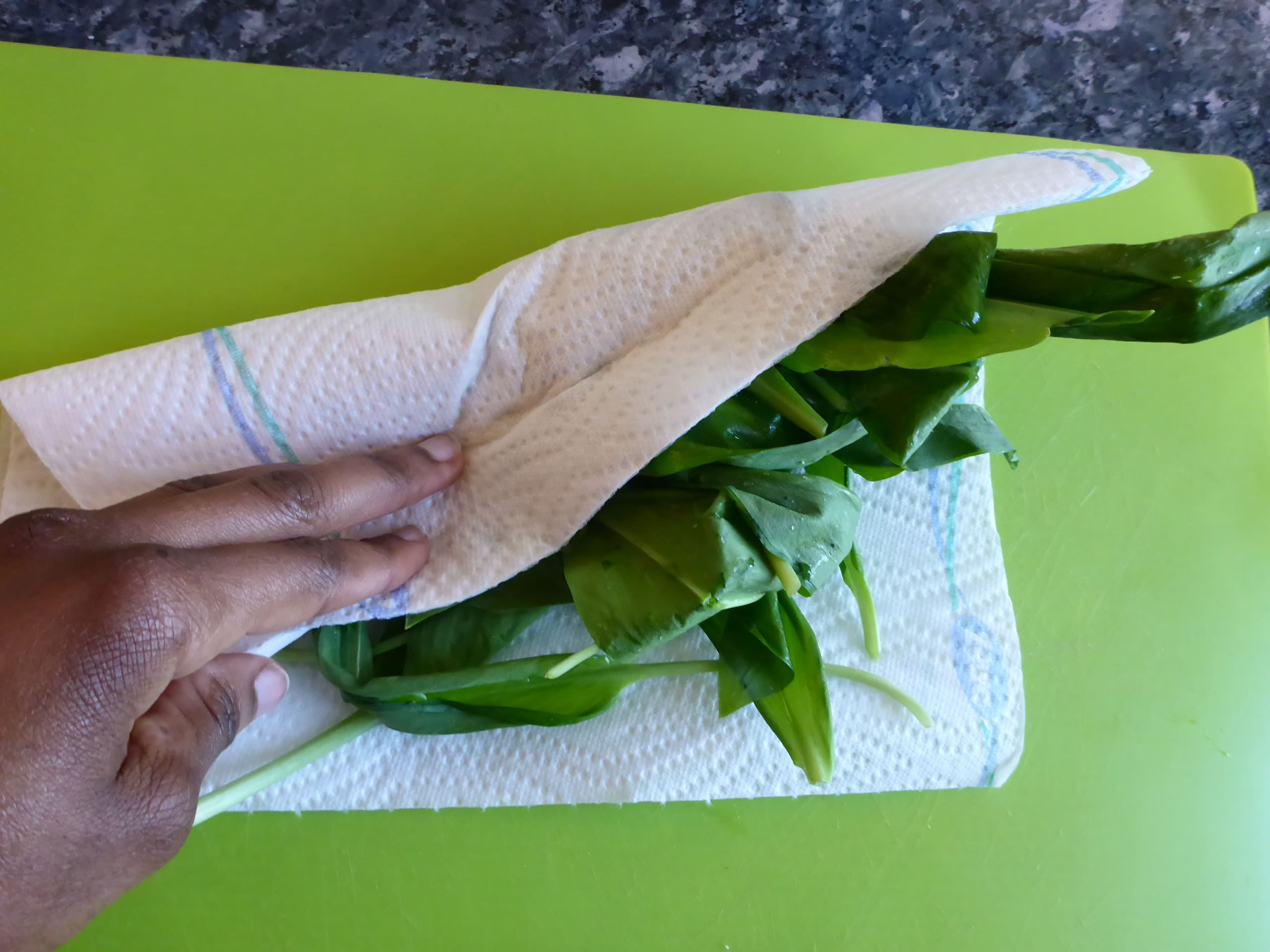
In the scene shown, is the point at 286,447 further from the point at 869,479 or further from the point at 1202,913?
the point at 1202,913

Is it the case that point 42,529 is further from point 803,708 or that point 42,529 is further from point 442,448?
point 803,708

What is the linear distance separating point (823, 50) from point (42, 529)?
36.2 inches

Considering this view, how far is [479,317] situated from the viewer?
1.94 ft

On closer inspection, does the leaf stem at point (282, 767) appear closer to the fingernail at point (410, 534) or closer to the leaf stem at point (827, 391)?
the fingernail at point (410, 534)

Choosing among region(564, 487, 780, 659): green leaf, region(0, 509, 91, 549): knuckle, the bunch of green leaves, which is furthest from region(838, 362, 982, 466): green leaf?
region(0, 509, 91, 549): knuckle

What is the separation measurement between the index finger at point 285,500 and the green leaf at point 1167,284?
1.38 ft

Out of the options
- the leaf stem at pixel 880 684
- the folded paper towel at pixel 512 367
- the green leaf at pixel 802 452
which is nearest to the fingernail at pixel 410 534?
the folded paper towel at pixel 512 367

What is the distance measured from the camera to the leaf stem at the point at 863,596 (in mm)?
656

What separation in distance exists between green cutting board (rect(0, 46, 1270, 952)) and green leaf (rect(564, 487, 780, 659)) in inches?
8.4

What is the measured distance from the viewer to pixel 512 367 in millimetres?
601

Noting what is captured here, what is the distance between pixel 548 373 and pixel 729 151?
12.3 inches

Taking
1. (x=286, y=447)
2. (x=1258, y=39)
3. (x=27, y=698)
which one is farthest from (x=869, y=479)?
(x=1258, y=39)

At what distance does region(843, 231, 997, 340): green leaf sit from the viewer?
529 mm

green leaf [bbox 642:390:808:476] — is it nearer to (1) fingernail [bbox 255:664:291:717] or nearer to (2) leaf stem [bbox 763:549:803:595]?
(2) leaf stem [bbox 763:549:803:595]
